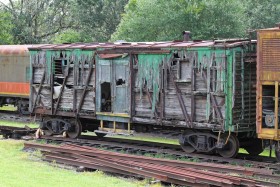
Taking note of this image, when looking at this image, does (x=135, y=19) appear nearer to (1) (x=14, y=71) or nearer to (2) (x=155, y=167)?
(1) (x=14, y=71)

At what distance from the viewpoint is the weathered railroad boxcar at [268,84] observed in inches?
500

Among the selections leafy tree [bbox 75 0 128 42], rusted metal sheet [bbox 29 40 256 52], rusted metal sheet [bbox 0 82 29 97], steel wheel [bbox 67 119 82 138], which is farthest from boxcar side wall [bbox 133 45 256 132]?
leafy tree [bbox 75 0 128 42]

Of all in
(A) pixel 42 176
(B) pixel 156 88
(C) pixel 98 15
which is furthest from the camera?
(C) pixel 98 15

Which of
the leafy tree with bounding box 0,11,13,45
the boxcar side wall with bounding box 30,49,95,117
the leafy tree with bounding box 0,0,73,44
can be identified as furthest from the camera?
the leafy tree with bounding box 0,0,73,44

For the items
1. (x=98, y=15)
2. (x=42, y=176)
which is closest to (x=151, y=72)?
(x=42, y=176)

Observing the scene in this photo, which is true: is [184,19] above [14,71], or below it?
above

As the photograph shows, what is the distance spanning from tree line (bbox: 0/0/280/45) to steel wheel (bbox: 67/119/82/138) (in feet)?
22.5

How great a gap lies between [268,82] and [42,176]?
240 inches

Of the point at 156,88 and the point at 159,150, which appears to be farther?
the point at 156,88

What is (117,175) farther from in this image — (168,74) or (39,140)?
(39,140)

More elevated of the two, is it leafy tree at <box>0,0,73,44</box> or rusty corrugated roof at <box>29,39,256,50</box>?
leafy tree at <box>0,0,73,44</box>

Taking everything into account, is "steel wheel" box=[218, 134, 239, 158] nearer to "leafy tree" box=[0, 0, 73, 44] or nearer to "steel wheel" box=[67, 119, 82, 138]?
"steel wheel" box=[67, 119, 82, 138]

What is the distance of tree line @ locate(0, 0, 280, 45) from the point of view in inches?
985

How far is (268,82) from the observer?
12.8 metres
